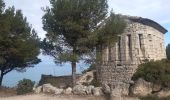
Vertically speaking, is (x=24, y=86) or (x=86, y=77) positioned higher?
(x=86, y=77)

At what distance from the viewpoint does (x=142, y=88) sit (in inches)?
1075

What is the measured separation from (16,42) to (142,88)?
14338 millimetres

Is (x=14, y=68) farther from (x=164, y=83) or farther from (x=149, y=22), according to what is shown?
(x=164, y=83)

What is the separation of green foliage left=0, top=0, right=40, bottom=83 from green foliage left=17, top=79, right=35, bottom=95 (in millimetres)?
4880

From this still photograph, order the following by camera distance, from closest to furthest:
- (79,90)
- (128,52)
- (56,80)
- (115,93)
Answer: (115,93), (79,90), (128,52), (56,80)

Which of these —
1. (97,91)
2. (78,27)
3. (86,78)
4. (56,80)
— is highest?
(78,27)

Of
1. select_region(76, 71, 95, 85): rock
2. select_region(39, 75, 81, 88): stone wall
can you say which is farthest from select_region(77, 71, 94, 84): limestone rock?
select_region(39, 75, 81, 88): stone wall

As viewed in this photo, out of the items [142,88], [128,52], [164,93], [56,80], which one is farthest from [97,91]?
[56,80]

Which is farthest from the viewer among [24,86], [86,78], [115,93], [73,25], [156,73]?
[86,78]

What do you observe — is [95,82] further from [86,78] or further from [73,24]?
[73,24]

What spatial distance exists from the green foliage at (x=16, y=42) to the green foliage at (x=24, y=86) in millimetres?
4880

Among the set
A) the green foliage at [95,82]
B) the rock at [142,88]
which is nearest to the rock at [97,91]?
the rock at [142,88]

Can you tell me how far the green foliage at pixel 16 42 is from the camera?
34.7 metres

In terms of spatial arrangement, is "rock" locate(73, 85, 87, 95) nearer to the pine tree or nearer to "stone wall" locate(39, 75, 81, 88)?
the pine tree
